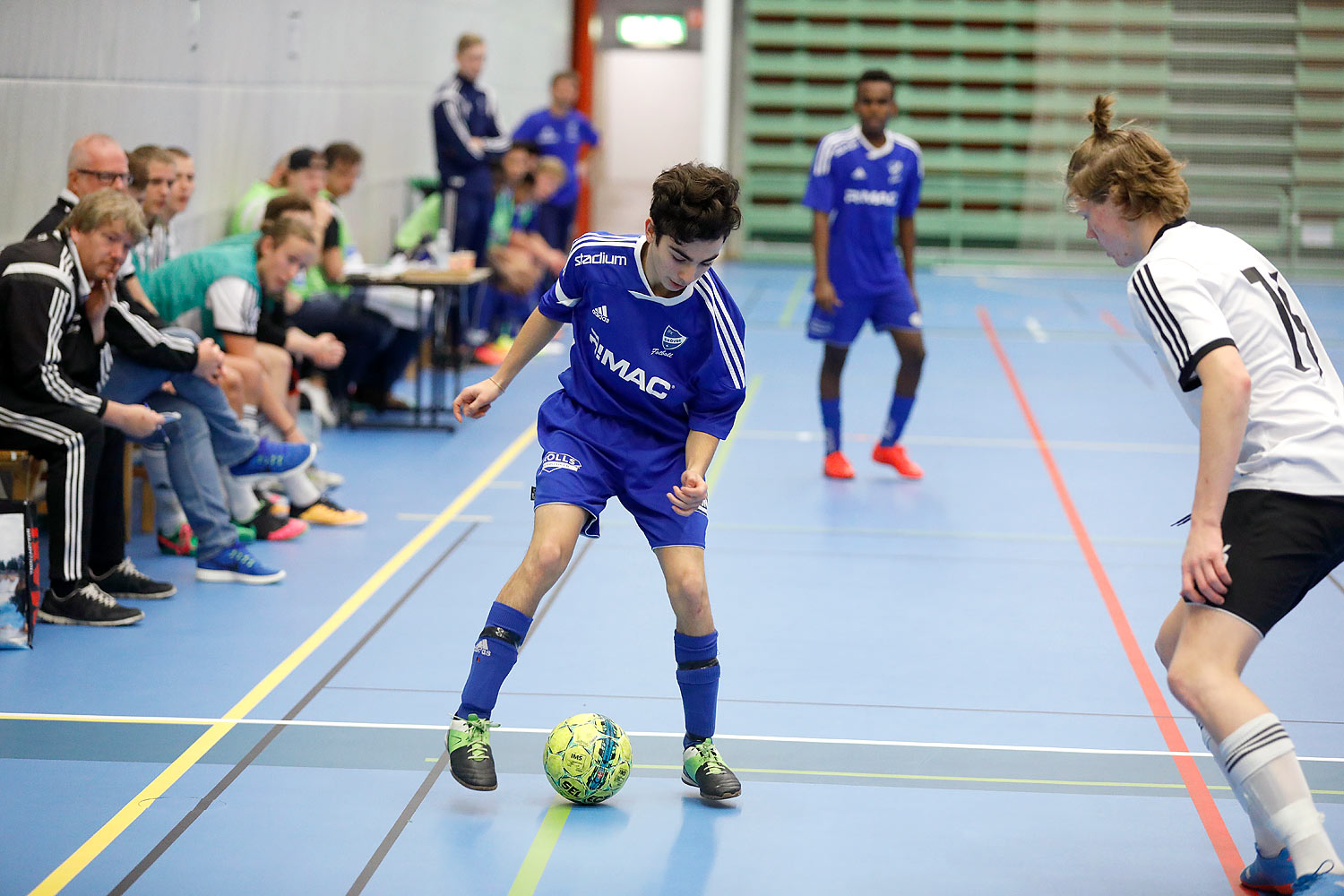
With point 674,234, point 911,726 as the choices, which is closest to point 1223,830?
point 911,726

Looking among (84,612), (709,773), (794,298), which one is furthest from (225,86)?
(794,298)

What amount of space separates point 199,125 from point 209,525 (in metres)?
3.42

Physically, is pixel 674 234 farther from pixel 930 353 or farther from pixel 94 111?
pixel 930 353

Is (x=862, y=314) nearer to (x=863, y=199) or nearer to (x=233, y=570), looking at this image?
(x=863, y=199)

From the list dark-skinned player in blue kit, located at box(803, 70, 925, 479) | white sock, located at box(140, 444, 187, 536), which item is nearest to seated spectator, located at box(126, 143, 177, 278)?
white sock, located at box(140, 444, 187, 536)

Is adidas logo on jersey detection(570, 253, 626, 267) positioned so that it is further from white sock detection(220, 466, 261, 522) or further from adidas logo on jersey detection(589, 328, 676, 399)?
white sock detection(220, 466, 261, 522)

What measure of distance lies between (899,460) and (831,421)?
46 cm

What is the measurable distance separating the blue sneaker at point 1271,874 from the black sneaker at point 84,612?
369cm

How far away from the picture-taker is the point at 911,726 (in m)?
4.17

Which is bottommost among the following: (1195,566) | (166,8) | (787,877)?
(787,877)

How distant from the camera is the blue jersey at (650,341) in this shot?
3.49 metres

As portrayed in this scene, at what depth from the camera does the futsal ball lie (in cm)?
348

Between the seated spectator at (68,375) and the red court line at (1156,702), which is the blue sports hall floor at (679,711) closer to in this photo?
the red court line at (1156,702)

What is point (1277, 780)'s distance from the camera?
2.78m
